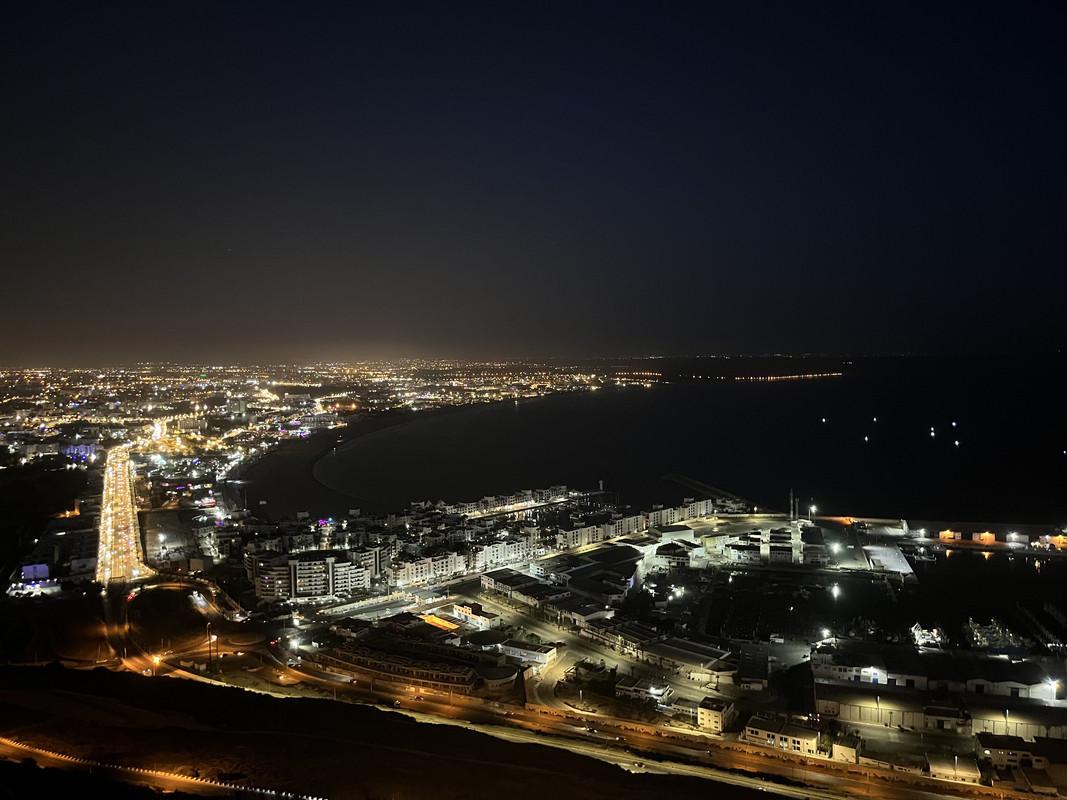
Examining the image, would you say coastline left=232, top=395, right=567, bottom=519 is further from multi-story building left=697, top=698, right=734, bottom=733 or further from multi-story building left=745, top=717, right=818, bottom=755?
multi-story building left=745, top=717, right=818, bottom=755

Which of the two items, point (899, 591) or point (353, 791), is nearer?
point (353, 791)

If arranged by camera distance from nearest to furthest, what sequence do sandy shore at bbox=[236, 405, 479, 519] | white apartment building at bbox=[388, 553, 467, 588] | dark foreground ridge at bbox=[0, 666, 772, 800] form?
dark foreground ridge at bbox=[0, 666, 772, 800]
white apartment building at bbox=[388, 553, 467, 588]
sandy shore at bbox=[236, 405, 479, 519]

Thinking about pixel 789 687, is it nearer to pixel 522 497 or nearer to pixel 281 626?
pixel 281 626

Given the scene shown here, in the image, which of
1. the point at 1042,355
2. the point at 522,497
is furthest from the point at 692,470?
the point at 1042,355

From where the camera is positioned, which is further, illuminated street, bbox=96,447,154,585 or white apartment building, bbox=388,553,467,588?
illuminated street, bbox=96,447,154,585

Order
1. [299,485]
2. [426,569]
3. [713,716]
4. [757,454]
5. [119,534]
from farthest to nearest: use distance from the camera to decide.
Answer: [757,454], [299,485], [119,534], [426,569], [713,716]

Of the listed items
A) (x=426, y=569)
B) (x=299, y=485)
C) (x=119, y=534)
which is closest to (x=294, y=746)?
(x=426, y=569)

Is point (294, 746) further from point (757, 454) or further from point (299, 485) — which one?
point (757, 454)

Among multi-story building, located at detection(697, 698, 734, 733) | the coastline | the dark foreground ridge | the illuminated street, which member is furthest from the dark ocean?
multi-story building, located at detection(697, 698, 734, 733)
